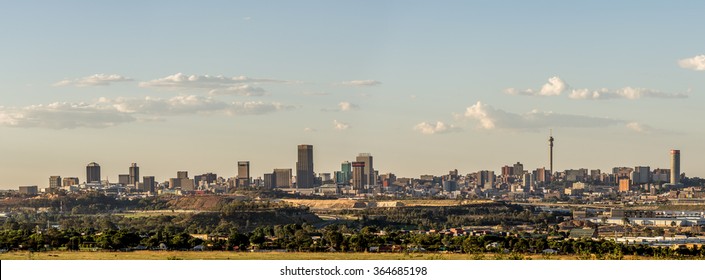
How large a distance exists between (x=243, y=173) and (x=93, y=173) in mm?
13939

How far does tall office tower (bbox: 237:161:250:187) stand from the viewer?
10932 cm

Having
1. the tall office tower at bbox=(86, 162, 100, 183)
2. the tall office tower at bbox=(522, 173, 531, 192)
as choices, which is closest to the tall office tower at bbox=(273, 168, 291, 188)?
the tall office tower at bbox=(86, 162, 100, 183)

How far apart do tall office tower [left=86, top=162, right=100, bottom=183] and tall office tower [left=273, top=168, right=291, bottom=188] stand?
17.4 m

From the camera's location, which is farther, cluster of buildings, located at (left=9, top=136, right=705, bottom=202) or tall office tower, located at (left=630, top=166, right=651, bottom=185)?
tall office tower, located at (left=630, top=166, right=651, bottom=185)

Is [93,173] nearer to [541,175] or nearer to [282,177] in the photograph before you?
[282,177]

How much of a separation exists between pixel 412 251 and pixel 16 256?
926 centimetres

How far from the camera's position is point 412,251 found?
1158 inches

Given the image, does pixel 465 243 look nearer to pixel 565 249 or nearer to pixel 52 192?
pixel 565 249

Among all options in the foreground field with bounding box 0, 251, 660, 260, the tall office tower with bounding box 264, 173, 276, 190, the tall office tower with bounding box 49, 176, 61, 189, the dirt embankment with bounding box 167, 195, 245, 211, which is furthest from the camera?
the tall office tower with bounding box 264, 173, 276, 190

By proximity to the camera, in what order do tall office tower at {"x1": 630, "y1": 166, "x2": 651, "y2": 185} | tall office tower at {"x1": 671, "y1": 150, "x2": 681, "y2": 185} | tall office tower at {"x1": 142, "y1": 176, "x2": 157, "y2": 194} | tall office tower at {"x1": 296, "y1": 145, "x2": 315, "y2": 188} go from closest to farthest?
tall office tower at {"x1": 142, "y1": 176, "x2": 157, "y2": 194}, tall office tower at {"x1": 296, "y1": 145, "x2": 315, "y2": 188}, tall office tower at {"x1": 671, "y1": 150, "x2": 681, "y2": 185}, tall office tower at {"x1": 630, "y1": 166, "x2": 651, "y2": 185}

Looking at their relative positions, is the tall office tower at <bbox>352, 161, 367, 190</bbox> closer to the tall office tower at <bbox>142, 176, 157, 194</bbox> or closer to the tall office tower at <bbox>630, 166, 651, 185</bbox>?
the tall office tower at <bbox>142, 176, 157, 194</bbox>

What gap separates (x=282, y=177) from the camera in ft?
396

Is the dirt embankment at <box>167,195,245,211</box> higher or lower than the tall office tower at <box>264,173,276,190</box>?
lower
